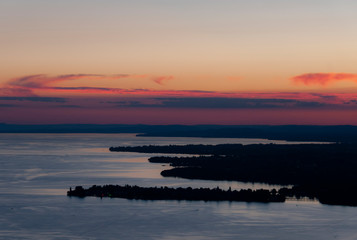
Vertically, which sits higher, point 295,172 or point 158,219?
point 295,172

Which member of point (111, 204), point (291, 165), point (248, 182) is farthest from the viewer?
point (291, 165)

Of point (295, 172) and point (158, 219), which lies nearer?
point (158, 219)

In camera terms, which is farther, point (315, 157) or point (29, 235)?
point (315, 157)

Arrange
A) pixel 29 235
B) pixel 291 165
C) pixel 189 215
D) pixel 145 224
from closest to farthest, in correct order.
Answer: pixel 29 235, pixel 145 224, pixel 189 215, pixel 291 165

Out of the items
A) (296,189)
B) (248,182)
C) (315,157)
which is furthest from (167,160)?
(296,189)

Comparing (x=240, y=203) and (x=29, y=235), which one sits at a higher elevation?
(x=240, y=203)

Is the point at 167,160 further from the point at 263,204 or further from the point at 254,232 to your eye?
the point at 254,232

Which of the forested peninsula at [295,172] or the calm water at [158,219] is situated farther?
the forested peninsula at [295,172]

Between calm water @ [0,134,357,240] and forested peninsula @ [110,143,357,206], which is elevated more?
forested peninsula @ [110,143,357,206]

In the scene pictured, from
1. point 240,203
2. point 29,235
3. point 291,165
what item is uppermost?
point 291,165

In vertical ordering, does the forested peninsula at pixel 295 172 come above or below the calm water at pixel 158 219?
above

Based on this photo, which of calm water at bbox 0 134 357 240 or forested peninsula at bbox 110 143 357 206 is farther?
forested peninsula at bbox 110 143 357 206
